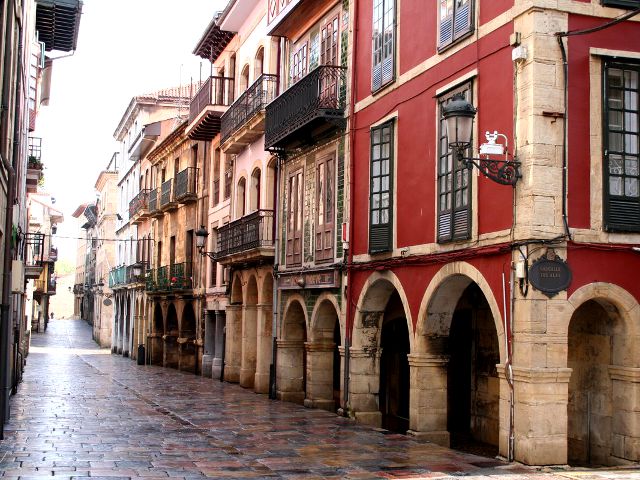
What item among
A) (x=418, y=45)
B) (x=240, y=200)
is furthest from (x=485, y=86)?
(x=240, y=200)

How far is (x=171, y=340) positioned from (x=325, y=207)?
69.0 feet

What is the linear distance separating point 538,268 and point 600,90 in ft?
8.87

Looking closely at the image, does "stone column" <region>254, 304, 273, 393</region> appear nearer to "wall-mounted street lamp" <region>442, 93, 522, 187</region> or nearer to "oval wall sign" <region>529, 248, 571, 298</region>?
"wall-mounted street lamp" <region>442, 93, 522, 187</region>

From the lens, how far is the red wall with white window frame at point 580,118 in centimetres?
1316

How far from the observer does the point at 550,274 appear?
42.2 feet

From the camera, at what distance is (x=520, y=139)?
13.2m

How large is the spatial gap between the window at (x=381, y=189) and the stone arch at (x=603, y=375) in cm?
433

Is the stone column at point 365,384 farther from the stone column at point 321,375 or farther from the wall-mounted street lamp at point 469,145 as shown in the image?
the wall-mounted street lamp at point 469,145

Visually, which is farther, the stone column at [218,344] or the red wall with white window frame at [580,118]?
the stone column at [218,344]

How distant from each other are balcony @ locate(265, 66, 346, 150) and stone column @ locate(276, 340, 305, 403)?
5031mm

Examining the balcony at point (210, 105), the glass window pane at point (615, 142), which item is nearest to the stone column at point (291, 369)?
the balcony at point (210, 105)

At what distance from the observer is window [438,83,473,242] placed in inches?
579

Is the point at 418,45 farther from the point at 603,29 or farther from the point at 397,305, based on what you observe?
the point at 397,305

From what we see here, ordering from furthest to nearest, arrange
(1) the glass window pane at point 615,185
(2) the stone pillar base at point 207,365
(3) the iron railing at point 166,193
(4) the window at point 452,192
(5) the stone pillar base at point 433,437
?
(3) the iron railing at point 166,193
(2) the stone pillar base at point 207,365
(5) the stone pillar base at point 433,437
(4) the window at point 452,192
(1) the glass window pane at point 615,185
